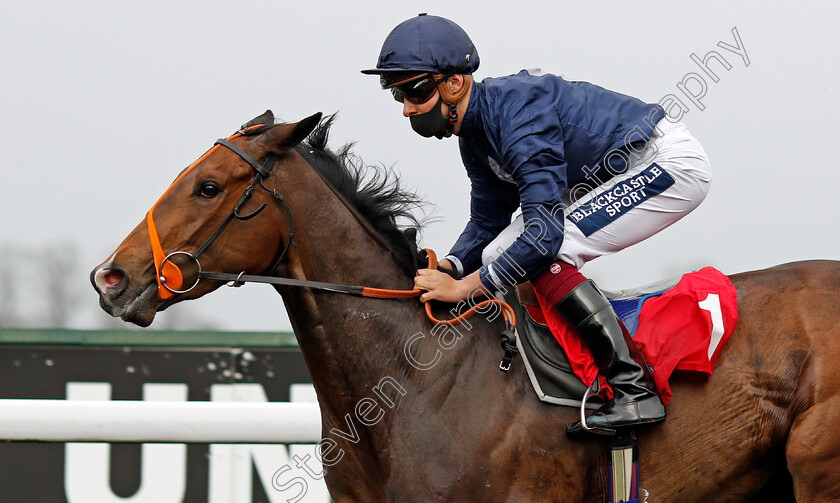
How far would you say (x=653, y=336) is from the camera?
2480mm

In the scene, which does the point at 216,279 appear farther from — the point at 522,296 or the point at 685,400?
the point at 685,400

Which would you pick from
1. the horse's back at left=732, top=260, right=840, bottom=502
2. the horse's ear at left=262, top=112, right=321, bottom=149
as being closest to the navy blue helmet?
the horse's ear at left=262, top=112, right=321, bottom=149

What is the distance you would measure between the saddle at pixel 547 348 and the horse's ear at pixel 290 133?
0.79 meters

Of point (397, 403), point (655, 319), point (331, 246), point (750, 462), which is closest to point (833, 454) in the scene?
point (750, 462)

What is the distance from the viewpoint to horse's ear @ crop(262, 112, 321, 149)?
8.07ft

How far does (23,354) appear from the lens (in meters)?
3.91

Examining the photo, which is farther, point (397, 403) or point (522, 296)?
point (522, 296)

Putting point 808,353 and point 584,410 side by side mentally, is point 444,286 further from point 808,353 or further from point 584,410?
point 808,353

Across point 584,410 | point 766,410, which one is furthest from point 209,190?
point 766,410

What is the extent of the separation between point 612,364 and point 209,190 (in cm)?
126

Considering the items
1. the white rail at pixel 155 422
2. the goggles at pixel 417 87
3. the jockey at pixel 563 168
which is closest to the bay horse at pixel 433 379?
the jockey at pixel 563 168

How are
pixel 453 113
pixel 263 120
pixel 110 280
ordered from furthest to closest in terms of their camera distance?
pixel 263 120 → pixel 453 113 → pixel 110 280

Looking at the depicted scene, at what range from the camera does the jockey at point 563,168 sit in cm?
238

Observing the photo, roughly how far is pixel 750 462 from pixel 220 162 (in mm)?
1800
